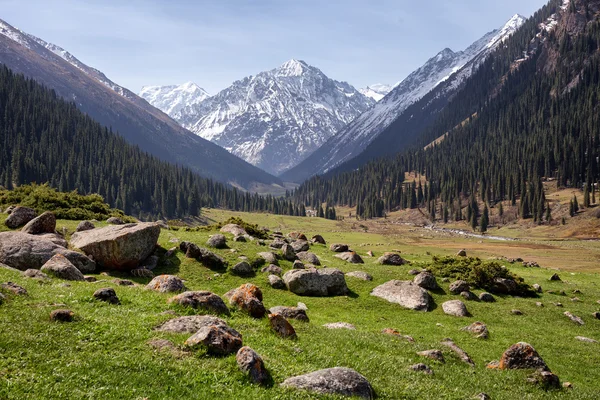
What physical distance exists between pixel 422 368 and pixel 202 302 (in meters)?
10.4

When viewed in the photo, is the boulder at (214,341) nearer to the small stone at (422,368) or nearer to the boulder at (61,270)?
the small stone at (422,368)

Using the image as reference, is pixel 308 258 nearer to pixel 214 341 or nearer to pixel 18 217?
pixel 214 341

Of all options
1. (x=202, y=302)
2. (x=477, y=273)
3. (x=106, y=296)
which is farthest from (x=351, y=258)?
(x=106, y=296)

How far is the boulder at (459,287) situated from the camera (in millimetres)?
34031

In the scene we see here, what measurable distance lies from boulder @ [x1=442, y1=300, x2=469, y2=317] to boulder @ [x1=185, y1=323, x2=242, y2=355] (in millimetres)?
21001

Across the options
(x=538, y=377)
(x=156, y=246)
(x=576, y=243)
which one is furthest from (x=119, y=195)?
(x=538, y=377)

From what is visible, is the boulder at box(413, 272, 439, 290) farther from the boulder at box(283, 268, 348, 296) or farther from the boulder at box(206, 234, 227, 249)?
the boulder at box(206, 234, 227, 249)

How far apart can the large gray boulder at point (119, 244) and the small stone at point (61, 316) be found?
15676mm

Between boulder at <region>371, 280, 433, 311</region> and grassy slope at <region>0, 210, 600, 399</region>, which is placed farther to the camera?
boulder at <region>371, 280, 433, 311</region>

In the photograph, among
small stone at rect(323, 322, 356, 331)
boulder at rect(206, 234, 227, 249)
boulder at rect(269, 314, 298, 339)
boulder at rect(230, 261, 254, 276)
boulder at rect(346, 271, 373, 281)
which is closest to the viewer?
boulder at rect(269, 314, 298, 339)

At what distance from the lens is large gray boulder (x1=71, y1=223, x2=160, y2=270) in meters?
29.3

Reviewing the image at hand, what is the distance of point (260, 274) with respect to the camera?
32969mm

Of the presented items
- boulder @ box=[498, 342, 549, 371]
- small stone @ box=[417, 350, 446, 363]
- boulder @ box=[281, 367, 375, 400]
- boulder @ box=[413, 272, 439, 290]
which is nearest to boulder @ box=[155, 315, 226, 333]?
boulder @ box=[281, 367, 375, 400]

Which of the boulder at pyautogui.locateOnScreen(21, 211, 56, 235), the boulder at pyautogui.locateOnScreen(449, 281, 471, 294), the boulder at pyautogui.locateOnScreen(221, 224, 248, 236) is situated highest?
the boulder at pyautogui.locateOnScreen(21, 211, 56, 235)
